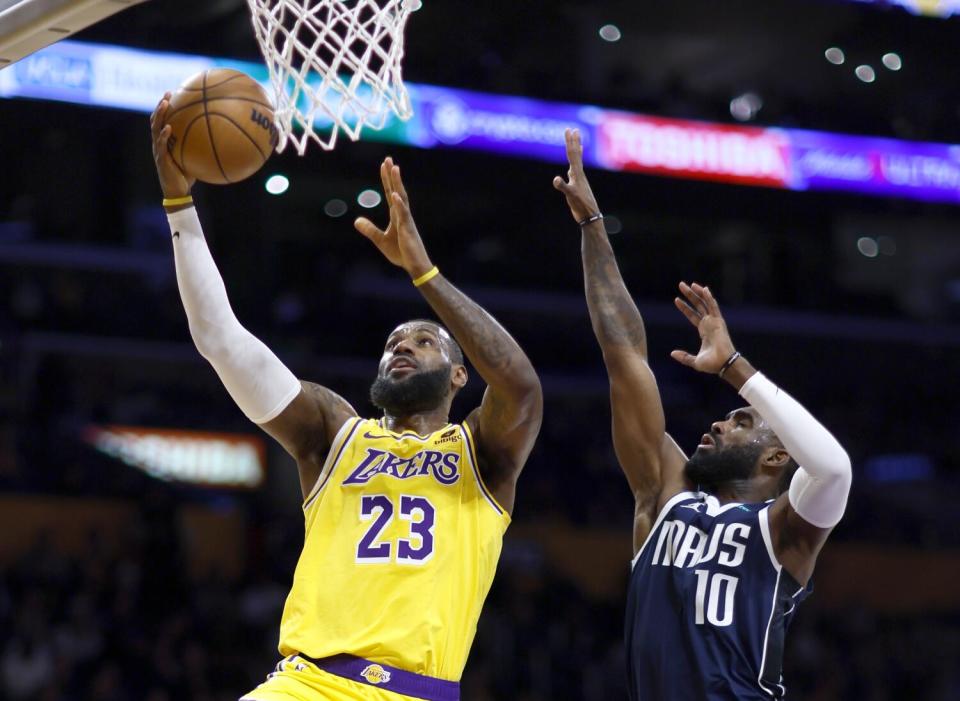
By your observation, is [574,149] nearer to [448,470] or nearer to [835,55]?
[448,470]

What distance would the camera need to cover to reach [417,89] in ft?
44.7

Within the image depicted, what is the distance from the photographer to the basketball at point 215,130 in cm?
446

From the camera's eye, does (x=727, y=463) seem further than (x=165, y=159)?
Yes

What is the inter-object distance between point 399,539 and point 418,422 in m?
0.54

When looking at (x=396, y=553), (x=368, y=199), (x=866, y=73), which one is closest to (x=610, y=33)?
(x=866, y=73)

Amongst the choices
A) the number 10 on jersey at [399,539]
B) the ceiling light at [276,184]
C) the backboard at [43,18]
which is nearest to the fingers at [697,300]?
the number 10 on jersey at [399,539]

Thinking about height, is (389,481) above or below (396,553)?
above

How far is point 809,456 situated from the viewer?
4.24m

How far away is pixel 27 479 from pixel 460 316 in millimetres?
10360

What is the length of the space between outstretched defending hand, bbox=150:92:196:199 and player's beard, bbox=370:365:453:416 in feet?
2.95

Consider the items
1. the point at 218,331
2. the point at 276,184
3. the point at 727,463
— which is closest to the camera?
the point at 218,331

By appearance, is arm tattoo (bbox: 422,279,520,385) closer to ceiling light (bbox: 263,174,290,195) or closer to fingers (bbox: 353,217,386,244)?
fingers (bbox: 353,217,386,244)

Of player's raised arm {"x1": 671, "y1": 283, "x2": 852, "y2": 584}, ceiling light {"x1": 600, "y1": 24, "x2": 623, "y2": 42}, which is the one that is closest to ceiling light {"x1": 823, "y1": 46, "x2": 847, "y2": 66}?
ceiling light {"x1": 600, "y1": 24, "x2": 623, "y2": 42}

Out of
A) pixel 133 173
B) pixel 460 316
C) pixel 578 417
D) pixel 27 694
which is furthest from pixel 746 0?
pixel 460 316
